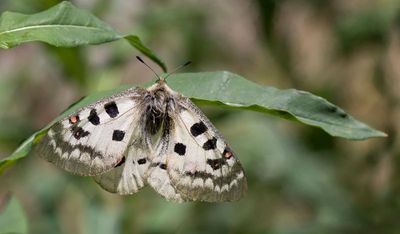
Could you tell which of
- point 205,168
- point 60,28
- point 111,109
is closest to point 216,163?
point 205,168

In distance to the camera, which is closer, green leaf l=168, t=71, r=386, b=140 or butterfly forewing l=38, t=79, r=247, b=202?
green leaf l=168, t=71, r=386, b=140

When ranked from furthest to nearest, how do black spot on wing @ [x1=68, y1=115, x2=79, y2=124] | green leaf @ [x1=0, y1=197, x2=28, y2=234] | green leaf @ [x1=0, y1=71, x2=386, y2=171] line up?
1. green leaf @ [x1=0, y1=197, x2=28, y2=234]
2. black spot on wing @ [x1=68, y1=115, x2=79, y2=124]
3. green leaf @ [x1=0, y1=71, x2=386, y2=171]

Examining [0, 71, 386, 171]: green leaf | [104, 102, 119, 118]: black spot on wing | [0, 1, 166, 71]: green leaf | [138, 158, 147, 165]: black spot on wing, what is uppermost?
[0, 1, 166, 71]: green leaf

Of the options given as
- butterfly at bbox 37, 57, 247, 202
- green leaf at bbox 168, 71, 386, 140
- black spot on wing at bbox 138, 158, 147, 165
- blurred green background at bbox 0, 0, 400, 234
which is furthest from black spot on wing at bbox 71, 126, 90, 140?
blurred green background at bbox 0, 0, 400, 234

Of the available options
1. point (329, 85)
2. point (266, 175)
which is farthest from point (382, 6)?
point (266, 175)

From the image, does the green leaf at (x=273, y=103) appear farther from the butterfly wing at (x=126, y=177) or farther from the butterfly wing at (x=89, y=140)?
the butterfly wing at (x=126, y=177)

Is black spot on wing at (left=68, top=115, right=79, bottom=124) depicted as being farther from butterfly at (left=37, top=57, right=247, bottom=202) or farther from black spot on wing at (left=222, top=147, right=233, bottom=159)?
black spot on wing at (left=222, top=147, right=233, bottom=159)

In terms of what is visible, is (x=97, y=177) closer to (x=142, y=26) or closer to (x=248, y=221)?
(x=142, y=26)
